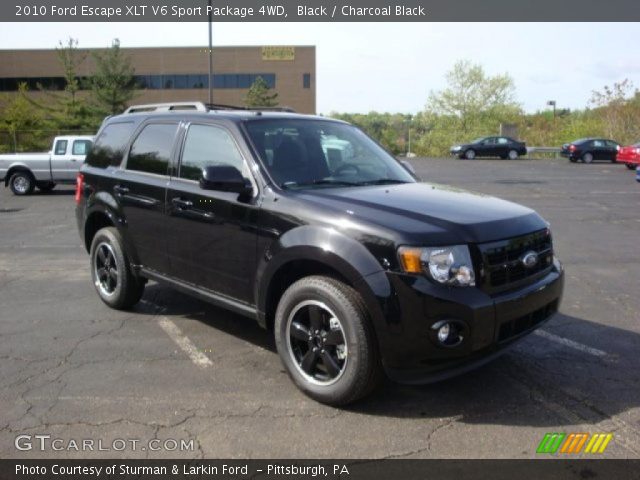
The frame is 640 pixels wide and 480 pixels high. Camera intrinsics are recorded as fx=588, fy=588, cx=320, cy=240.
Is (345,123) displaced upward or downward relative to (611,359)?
upward

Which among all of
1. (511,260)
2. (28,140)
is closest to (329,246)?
(511,260)

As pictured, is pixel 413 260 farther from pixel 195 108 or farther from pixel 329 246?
pixel 195 108

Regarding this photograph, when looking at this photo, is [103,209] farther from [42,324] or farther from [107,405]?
[107,405]

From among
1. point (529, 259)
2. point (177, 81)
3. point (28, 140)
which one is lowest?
point (529, 259)

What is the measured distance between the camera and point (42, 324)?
5449 millimetres

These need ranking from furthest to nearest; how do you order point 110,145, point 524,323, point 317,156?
point 110,145, point 317,156, point 524,323

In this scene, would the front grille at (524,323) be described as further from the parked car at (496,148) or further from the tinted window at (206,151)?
the parked car at (496,148)

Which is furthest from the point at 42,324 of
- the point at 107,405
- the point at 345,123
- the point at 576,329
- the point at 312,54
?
the point at 312,54

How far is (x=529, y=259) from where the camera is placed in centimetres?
378

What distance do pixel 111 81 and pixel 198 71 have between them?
17973mm

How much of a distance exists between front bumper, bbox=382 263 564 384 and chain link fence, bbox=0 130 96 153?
34320 millimetres

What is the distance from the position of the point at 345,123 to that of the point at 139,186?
76.0 inches

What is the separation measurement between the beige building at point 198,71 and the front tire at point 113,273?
54454mm

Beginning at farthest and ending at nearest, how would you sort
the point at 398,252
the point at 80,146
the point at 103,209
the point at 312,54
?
1. the point at 312,54
2. the point at 80,146
3. the point at 103,209
4. the point at 398,252
